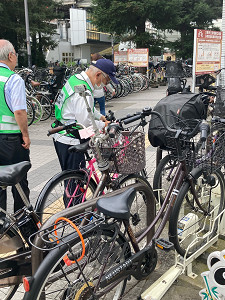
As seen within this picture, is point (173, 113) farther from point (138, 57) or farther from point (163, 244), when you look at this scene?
point (138, 57)

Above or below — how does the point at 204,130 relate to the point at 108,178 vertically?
above

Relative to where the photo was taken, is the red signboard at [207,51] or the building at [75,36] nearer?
the red signboard at [207,51]

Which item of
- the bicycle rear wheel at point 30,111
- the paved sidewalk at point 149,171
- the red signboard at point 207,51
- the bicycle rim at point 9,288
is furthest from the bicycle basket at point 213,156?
the bicycle rear wheel at point 30,111

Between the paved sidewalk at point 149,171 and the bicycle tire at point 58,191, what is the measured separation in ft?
2.40

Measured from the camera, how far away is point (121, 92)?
14.3m

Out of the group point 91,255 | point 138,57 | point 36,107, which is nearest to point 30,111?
point 36,107

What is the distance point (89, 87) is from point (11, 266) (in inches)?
68.1

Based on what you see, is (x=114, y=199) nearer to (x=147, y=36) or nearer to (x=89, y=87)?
(x=89, y=87)

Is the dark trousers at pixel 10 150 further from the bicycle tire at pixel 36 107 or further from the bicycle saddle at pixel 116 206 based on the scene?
the bicycle tire at pixel 36 107

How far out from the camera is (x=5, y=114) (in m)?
3.07

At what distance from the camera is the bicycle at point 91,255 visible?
173cm

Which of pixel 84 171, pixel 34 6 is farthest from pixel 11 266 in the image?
pixel 34 6

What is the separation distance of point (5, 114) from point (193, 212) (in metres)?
2.10

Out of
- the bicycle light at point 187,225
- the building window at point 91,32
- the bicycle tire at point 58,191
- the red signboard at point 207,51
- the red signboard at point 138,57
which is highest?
the building window at point 91,32
